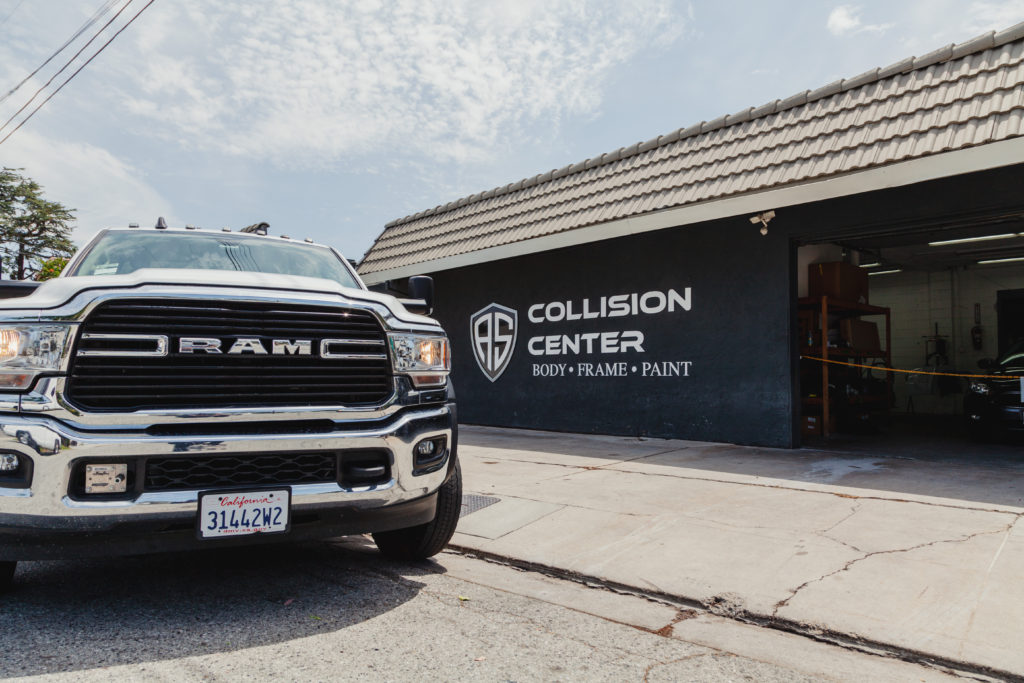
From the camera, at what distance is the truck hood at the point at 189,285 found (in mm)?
2959

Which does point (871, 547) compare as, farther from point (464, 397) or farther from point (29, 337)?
point (464, 397)

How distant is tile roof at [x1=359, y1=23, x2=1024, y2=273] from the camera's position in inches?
247

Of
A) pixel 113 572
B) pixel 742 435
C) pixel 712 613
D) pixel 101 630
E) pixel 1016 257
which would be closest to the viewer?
pixel 101 630

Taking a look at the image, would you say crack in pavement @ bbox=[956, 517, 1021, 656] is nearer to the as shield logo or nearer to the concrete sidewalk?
the concrete sidewalk

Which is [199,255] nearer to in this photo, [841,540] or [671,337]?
[841,540]

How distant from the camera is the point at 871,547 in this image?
4.26 m

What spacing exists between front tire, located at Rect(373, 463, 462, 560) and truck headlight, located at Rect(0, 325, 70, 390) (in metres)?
1.89

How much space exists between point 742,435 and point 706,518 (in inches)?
153

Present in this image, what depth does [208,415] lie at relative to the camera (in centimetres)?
299

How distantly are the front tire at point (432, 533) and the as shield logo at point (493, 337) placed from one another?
25.2 feet

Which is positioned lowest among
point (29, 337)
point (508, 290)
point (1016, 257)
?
point (29, 337)

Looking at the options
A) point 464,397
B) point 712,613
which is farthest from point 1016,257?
point 712,613

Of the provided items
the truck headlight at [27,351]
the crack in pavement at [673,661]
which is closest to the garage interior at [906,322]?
the crack in pavement at [673,661]

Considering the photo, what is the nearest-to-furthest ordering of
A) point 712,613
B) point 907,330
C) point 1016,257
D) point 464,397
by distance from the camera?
point 712,613, point 464,397, point 1016,257, point 907,330
